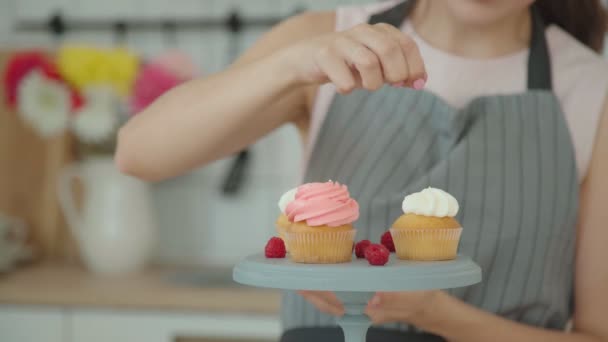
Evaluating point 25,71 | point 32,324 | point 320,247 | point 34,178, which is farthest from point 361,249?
point 34,178

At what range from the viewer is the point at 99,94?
209 cm

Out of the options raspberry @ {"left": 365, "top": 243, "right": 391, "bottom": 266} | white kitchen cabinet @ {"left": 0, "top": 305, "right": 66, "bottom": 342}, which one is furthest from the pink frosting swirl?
white kitchen cabinet @ {"left": 0, "top": 305, "right": 66, "bottom": 342}

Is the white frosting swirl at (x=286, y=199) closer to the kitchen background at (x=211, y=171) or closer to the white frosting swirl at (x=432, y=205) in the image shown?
the white frosting swirl at (x=432, y=205)

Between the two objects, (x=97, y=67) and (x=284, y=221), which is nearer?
(x=284, y=221)

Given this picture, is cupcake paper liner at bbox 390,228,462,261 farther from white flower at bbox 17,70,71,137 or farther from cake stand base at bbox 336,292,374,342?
white flower at bbox 17,70,71,137

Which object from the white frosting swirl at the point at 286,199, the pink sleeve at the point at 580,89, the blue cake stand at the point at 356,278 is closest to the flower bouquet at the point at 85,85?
the pink sleeve at the point at 580,89

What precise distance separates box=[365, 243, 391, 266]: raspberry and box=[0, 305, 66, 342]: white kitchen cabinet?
1.32 m

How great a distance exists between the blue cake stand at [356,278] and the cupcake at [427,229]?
0.07 meters

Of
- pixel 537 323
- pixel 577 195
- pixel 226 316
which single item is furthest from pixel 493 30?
pixel 226 316

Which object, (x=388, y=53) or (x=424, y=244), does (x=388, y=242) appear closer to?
(x=424, y=244)

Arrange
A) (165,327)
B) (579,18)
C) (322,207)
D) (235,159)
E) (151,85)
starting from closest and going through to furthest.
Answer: (322,207) → (579,18) → (165,327) → (151,85) → (235,159)

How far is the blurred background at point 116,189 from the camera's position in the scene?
1877 millimetres

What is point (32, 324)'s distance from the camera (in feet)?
6.27

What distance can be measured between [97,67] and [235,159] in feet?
1.39
